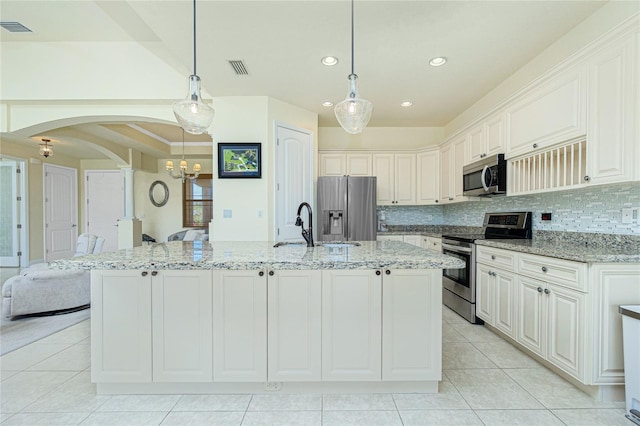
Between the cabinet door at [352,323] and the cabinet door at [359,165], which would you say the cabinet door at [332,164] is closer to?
the cabinet door at [359,165]

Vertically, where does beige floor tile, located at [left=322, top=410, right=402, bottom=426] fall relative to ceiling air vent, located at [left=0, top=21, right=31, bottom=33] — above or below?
below

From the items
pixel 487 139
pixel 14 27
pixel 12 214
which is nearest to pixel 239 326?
pixel 487 139

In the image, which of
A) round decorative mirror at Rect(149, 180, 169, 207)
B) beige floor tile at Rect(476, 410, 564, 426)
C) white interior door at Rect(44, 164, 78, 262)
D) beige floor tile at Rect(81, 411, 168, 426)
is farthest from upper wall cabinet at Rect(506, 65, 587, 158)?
white interior door at Rect(44, 164, 78, 262)

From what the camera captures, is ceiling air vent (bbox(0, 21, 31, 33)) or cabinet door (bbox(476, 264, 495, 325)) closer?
cabinet door (bbox(476, 264, 495, 325))

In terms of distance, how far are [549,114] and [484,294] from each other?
1.67 meters

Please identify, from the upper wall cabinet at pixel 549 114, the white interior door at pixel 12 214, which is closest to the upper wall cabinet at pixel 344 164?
the upper wall cabinet at pixel 549 114

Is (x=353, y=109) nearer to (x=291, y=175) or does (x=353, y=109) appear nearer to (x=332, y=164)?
(x=291, y=175)

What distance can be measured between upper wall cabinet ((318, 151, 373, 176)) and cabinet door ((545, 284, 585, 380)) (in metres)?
2.96

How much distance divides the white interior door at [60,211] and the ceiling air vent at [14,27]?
4.45 meters

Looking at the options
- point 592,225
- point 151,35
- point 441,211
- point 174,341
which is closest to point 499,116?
point 592,225

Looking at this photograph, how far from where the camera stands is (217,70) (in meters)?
2.95

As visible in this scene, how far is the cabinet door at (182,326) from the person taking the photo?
1.76 m

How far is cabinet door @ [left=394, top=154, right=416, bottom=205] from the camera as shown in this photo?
4586 mm

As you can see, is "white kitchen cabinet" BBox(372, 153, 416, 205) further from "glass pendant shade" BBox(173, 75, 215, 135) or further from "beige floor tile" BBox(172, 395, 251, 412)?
"beige floor tile" BBox(172, 395, 251, 412)
